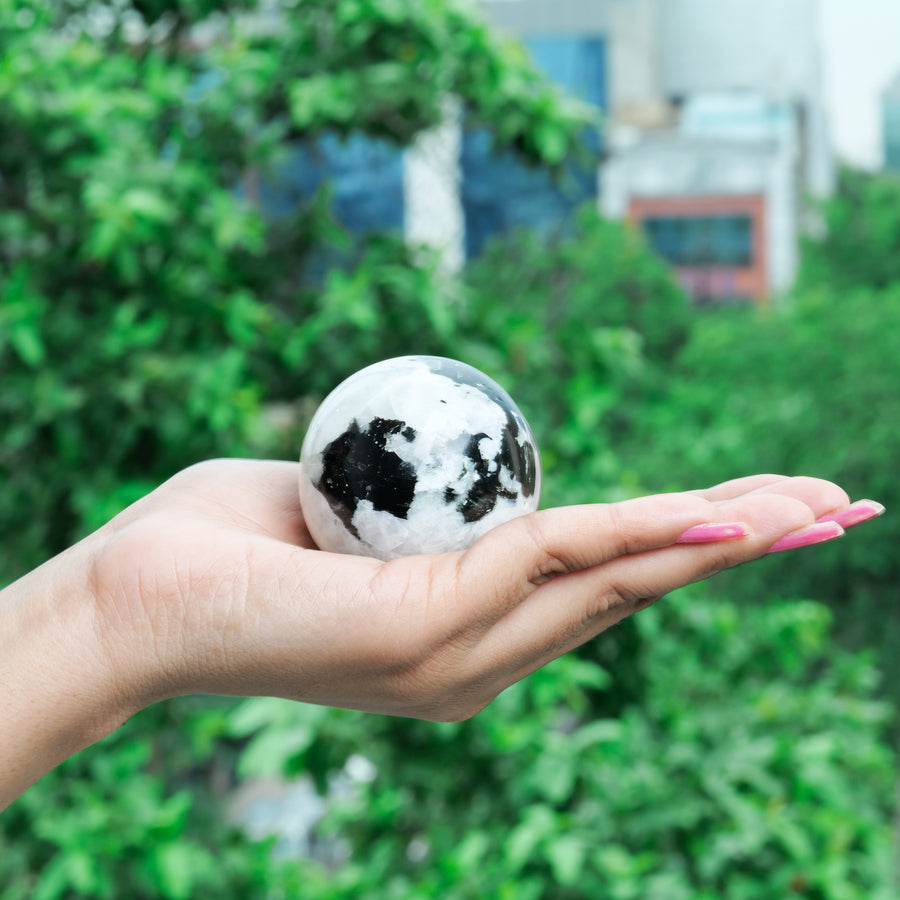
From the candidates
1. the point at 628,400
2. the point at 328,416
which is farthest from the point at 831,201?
the point at 328,416

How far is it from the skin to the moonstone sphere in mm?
179

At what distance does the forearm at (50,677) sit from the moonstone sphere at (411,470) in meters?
0.34

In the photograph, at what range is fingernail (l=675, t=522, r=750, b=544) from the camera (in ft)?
3.86

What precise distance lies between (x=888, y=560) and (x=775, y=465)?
1.69m

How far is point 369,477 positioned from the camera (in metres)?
1.47

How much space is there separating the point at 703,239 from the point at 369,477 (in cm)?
3348

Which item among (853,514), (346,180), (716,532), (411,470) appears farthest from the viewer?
(346,180)

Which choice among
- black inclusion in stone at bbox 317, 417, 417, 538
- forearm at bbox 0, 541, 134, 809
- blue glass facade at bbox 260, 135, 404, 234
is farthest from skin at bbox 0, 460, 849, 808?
blue glass facade at bbox 260, 135, 404, 234

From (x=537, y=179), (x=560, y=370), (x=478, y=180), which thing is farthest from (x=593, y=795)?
(x=478, y=180)

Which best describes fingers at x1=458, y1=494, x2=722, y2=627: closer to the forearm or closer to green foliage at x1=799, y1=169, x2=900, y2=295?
the forearm

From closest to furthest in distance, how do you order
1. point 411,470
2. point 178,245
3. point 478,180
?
point 411,470, point 178,245, point 478,180

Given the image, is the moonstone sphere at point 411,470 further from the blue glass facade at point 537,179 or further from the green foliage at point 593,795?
the blue glass facade at point 537,179

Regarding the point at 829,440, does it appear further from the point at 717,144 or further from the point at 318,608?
the point at 717,144

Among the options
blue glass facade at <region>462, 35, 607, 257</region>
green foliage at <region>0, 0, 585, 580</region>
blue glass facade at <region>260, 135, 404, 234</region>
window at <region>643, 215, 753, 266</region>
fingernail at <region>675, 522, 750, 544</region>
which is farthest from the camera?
window at <region>643, 215, 753, 266</region>
